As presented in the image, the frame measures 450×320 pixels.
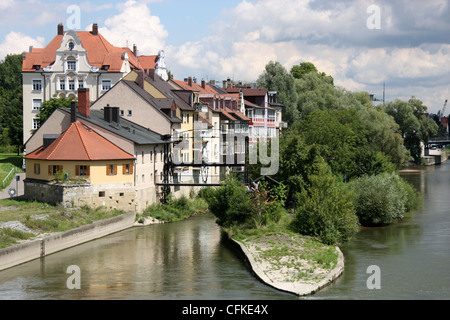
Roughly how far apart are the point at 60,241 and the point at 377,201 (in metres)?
23.4

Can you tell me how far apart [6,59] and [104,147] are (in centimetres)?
9328

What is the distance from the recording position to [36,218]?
41.3 m

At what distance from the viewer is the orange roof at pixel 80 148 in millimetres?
48281

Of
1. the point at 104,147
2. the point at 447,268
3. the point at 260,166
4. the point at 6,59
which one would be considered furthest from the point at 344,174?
the point at 6,59

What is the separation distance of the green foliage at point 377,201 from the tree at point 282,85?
147 ft

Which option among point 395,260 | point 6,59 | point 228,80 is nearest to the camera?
point 395,260

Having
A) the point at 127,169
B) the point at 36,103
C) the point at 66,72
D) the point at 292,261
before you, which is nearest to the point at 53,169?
the point at 127,169

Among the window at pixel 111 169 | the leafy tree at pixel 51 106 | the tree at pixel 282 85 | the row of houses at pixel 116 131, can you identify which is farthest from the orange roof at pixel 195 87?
the window at pixel 111 169

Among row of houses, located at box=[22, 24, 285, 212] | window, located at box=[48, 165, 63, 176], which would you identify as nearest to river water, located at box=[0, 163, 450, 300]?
row of houses, located at box=[22, 24, 285, 212]

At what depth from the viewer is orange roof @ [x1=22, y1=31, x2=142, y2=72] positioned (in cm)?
8056

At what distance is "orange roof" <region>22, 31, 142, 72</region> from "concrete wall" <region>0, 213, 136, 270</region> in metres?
35.7

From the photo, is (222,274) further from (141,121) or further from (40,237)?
(141,121)

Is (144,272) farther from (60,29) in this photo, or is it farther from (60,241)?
(60,29)
